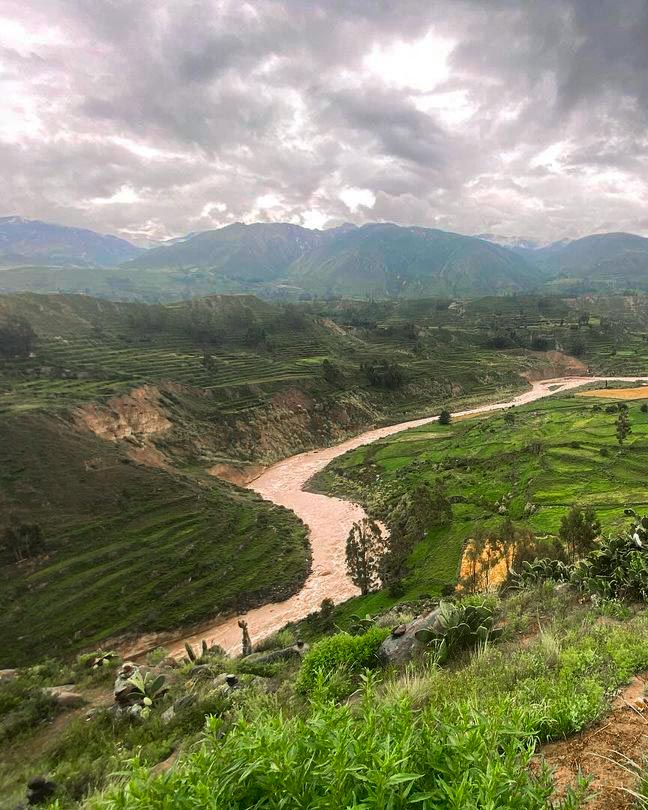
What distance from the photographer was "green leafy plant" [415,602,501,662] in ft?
30.5

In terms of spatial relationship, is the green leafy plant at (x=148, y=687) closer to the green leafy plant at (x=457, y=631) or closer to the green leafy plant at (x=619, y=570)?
the green leafy plant at (x=457, y=631)

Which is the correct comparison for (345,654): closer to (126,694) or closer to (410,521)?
(126,694)

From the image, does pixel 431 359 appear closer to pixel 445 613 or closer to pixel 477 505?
pixel 477 505

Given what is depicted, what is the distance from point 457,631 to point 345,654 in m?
2.74

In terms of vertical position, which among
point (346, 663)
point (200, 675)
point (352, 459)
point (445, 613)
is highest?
point (445, 613)

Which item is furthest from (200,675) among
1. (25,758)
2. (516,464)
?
(516,464)

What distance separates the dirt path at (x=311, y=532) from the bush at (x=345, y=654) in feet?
64.0

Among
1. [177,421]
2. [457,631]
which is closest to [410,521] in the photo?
[457,631]

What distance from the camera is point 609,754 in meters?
4.49

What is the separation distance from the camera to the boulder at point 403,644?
9.75 meters

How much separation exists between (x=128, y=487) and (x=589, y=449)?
53039 millimetres

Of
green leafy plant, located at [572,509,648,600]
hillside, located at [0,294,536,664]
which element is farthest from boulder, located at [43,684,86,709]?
hillside, located at [0,294,536,664]

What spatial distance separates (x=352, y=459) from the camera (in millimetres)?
66250

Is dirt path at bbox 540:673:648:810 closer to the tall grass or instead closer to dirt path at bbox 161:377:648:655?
the tall grass
